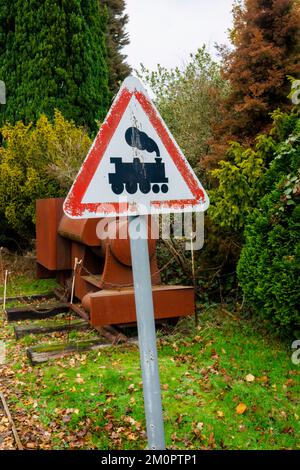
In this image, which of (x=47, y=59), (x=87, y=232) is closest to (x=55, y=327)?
(x=87, y=232)

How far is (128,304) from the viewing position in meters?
6.07

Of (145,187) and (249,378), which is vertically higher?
(145,187)

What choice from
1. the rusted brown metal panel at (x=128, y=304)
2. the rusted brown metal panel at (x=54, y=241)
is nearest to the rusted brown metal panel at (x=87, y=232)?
the rusted brown metal panel at (x=128, y=304)

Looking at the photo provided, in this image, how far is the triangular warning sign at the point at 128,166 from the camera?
2.44 meters

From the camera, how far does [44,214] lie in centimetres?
910

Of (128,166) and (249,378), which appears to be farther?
(249,378)

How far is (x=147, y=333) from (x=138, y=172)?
767 millimetres

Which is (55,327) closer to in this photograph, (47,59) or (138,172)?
(138,172)

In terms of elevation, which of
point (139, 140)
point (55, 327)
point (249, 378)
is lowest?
point (55, 327)

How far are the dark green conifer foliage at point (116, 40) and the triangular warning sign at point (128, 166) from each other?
23505 millimetres

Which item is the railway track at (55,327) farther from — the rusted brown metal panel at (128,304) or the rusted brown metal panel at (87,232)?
the rusted brown metal panel at (87,232)

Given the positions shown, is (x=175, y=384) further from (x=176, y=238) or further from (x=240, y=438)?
(x=176, y=238)

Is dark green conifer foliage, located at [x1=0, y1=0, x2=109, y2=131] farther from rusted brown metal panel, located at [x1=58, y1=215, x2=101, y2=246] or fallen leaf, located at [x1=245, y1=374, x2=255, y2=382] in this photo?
fallen leaf, located at [x1=245, y1=374, x2=255, y2=382]
